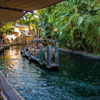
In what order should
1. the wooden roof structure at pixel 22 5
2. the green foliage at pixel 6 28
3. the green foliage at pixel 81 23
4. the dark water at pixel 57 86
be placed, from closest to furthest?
the wooden roof structure at pixel 22 5
the dark water at pixel 57 86
the green foliage at pixel 81 23
the green foliage at pixel 6 28

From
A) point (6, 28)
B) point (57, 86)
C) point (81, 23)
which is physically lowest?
point (57, 86)

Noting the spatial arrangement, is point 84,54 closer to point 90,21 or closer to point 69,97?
point 90,21

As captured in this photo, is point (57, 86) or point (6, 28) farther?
point (6, 28)

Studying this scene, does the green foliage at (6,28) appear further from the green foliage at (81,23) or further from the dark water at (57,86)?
the dark water at (57,86)

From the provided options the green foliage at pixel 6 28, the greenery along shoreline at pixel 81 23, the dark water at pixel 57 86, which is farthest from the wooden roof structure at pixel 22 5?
the green foliage at pixel 6 28

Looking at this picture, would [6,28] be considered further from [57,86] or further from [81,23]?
[57,86]

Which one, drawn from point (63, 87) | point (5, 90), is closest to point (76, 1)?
point (63, 87)

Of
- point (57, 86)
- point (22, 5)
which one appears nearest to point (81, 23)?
point (57, 86)

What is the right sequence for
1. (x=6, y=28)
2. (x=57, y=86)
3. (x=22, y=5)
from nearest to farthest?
(x=22, y=5)
(x=57, y=86)
(x=6, y=28)

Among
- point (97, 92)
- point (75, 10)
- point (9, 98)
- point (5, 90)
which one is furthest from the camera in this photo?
point (75, 10)

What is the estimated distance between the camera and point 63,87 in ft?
22.5

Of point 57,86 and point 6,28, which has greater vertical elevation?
point 6,28

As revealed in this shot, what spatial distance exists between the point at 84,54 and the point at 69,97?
444 inches

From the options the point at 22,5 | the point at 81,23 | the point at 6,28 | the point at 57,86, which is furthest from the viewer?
the point at 6,28
